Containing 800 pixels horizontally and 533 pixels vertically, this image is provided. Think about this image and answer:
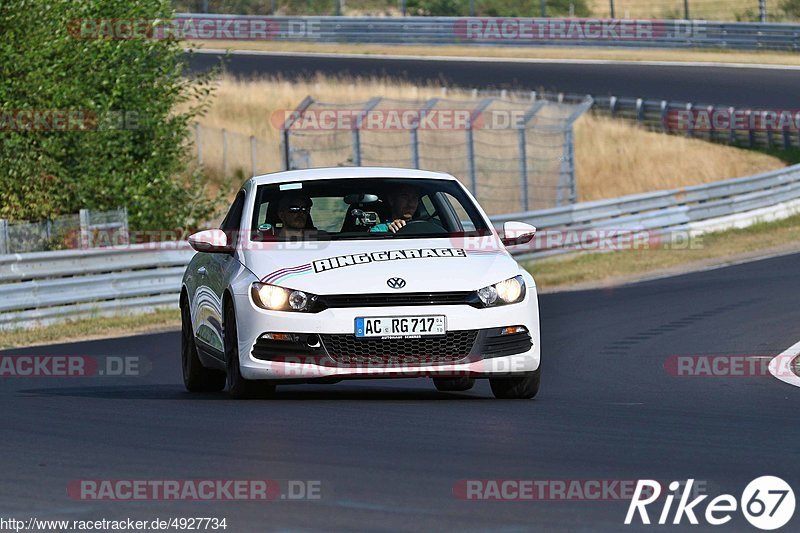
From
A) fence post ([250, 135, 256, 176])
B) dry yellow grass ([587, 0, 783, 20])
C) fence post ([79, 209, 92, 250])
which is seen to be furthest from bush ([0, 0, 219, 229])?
dry yellow grass ([587, 0, 783, 20])

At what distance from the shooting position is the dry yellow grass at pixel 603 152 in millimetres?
37094

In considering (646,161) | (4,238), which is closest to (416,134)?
(4,238)

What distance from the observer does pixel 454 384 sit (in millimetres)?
11797

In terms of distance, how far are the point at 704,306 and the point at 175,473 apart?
12750mm

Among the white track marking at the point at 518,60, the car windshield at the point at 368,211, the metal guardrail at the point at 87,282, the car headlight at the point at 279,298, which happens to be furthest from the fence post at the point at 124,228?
the white track marking at the point at 518,60

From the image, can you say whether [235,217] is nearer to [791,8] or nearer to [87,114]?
[87,114]

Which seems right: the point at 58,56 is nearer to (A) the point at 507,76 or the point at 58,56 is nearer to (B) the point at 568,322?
(B) the point at 568,322

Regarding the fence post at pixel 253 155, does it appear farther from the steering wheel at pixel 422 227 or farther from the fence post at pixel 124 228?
the steering wheel at pixel 422 227

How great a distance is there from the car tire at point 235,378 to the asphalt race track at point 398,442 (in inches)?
4.5

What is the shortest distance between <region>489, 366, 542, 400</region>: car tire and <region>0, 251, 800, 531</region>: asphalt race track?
15 cm

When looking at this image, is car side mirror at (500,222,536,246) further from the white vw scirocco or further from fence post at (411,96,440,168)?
fence post at (411,96,440,168)

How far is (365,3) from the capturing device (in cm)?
7231

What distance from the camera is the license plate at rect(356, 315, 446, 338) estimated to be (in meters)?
9.72

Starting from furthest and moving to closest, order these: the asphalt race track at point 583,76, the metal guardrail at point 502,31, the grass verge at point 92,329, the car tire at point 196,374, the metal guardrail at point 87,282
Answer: the metal guardrail at point 502,31
the asphalt race track at point 583,76
the metal guardrail at point 87,282
the grass verge at point 92,329
the car tire at point 196,374
